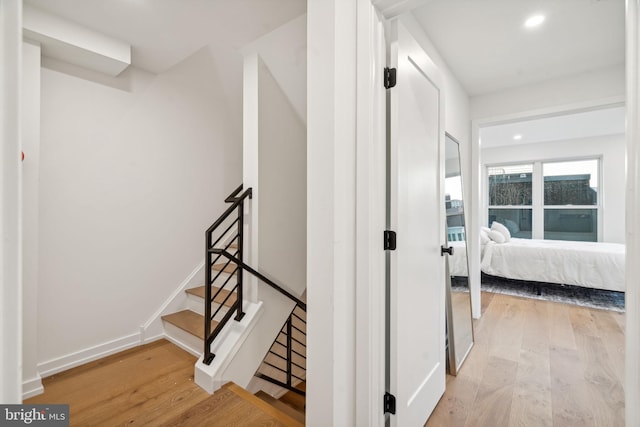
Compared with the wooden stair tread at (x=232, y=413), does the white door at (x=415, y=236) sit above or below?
above

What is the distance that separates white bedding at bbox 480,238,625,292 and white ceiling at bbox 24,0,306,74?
4.32 meters

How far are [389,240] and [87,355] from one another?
2552 millimetres

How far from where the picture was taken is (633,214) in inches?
30.1

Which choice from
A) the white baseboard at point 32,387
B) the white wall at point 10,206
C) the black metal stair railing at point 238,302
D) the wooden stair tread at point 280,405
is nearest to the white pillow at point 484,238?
the black metal stair railing at point 238,302

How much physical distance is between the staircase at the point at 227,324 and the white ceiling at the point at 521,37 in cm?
207

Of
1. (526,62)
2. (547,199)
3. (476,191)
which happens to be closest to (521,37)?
(526,62)

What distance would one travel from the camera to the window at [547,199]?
5469 mm

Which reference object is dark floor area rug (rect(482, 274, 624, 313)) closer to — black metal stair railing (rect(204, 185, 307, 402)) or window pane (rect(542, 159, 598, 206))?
window pane (rect(542, 159, 598, 206))

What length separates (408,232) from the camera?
136cm

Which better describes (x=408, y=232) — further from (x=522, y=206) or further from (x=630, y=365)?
(x=522, y=206)

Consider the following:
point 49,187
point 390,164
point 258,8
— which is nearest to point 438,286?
point 390,164

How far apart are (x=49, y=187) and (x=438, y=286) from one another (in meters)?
2.81

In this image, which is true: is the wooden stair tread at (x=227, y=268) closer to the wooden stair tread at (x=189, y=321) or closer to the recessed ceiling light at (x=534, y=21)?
the wooden stair tread at (x=189, y=321)

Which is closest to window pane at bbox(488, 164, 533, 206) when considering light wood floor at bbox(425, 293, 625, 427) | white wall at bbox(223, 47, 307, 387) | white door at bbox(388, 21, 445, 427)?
light wood floor at bbox(425, 293, 625, 427)
